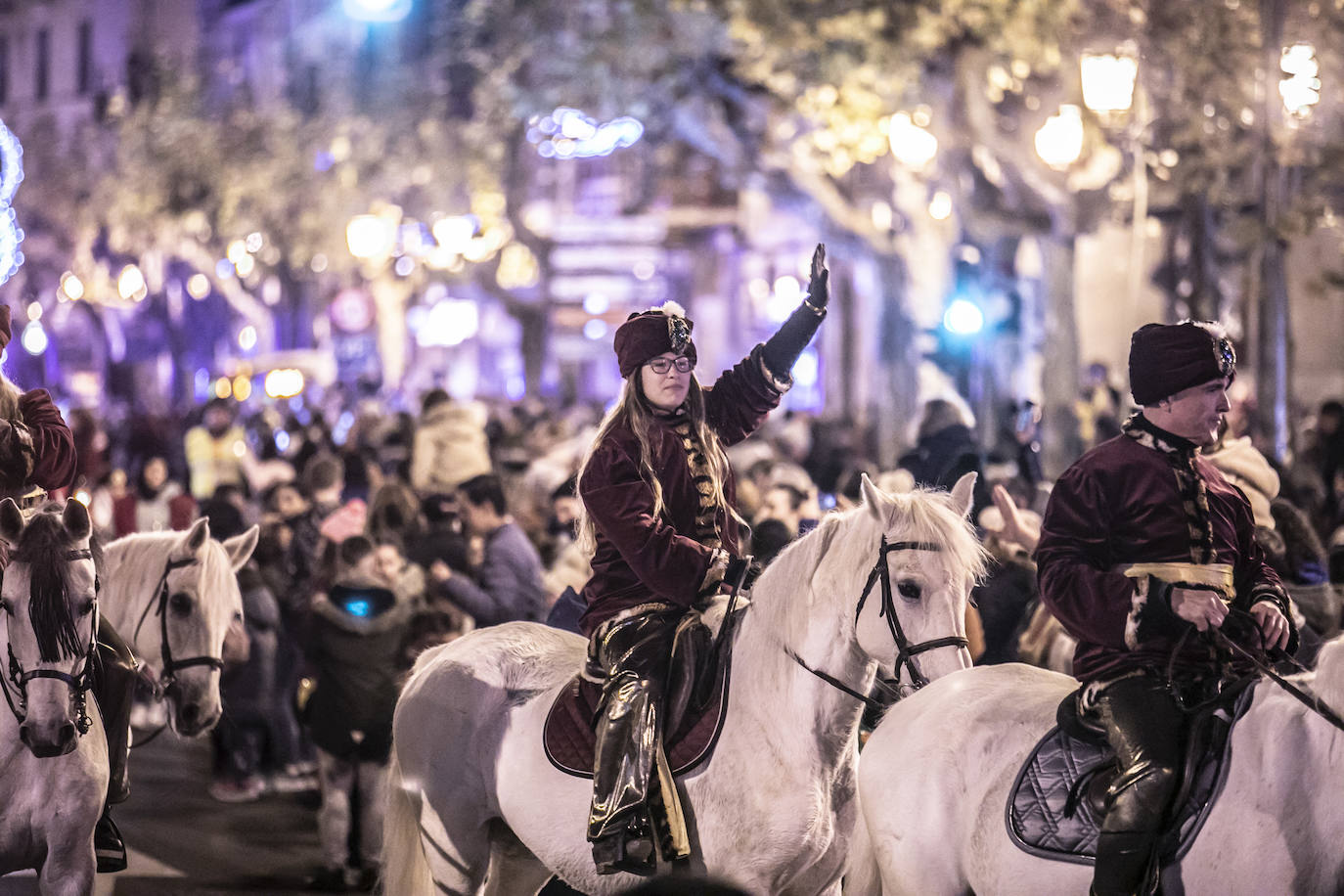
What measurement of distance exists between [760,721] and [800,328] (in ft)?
5.53

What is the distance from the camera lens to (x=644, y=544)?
5.92 m

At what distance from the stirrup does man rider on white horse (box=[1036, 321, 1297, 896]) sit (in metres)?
3.60

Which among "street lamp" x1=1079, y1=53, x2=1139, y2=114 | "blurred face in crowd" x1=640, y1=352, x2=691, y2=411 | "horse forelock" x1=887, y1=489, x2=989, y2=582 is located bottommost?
"horse forelock" x1=887, y1=489, x2=989, y2=582

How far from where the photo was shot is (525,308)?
1800 inches

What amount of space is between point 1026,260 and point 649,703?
28558 mm

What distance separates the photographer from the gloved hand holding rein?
681 cm

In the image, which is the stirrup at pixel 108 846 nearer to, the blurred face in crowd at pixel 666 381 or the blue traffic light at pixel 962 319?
the blurred face in crowd at pixel 666 381

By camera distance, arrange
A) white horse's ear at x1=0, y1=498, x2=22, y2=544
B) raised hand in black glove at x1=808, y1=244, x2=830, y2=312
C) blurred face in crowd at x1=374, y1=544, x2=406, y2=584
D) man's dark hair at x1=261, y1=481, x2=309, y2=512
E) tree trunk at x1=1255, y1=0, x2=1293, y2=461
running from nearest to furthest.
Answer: white horse's ear at x1=0, y1=498, x2=22, y2=544
raised hand in black glove at x1=808, y1=244, x2=830, y2=312
blurred face in crowd at x1=374, y1=544, x2=406, y2=584
man's dark hair at x1=261, y1=481, x2=309, y2=512
tree trunk at x1=1255, y1=0, x2=1293, y2=461

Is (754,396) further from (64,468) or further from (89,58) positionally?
(89,58)

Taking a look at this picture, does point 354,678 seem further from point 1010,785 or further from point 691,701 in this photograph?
point 1010,785

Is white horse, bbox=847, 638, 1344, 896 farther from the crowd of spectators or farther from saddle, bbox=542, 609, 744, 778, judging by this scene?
the crowd of spectators

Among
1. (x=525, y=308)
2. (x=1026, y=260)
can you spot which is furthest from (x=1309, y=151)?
(x=525, y=308)

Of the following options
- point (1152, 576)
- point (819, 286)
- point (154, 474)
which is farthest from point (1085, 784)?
point (154, 474)

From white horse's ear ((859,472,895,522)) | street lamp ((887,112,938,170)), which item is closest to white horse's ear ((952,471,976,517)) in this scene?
white horse's ear ((859,472,895,522))
